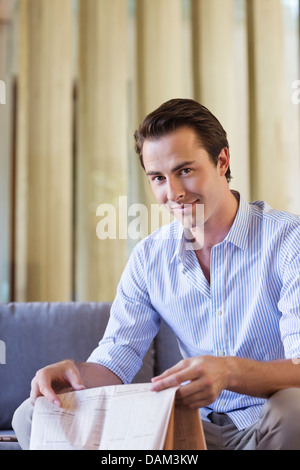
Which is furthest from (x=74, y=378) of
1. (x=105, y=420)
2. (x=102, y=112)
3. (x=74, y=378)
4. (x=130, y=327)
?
(x=102, y=112)

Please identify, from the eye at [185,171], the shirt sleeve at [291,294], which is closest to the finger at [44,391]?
the shirt sleeve at [291,294]

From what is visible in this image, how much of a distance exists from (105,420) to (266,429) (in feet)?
0.95

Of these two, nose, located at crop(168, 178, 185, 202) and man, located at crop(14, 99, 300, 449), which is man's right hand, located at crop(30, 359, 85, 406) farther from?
nose, located at crop(168, 178, 185, 202)

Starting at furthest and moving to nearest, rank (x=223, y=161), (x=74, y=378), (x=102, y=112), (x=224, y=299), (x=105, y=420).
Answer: (x=102, y=112) < (x=223, y=161) < (x=224, y=299) < (x=74, y=378) < (x=105, y=420)

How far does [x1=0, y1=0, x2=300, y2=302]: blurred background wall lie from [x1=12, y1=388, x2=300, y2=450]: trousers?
114 centimetres

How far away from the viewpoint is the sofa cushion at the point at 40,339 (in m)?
1.66

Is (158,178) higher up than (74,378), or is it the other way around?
(158,178)

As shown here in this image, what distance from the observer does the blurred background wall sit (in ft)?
7.42

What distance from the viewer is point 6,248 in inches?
90.0

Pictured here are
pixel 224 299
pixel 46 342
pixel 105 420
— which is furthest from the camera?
pixel 46 342

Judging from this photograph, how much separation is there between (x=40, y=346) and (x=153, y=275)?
1.64ft

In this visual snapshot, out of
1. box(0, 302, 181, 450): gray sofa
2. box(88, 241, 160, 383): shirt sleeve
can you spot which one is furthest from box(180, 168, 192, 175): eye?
box(0, 302, 181, 450): gray sofa

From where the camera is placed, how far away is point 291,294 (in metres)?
1.17

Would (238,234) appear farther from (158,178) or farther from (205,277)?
(158,178)
